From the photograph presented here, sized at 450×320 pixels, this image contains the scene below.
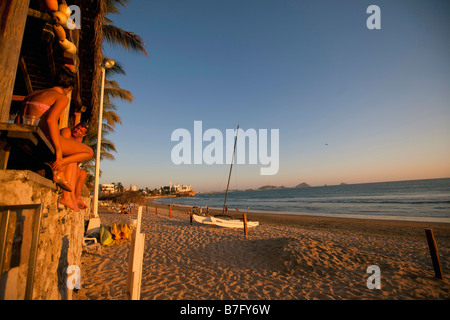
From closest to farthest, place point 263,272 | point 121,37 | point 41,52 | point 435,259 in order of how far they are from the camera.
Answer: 1. point 41,52
2. point 435,259
3. point 263,272
4. point 121,37

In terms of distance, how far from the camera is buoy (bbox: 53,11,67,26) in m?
2.27

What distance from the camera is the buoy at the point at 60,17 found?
89.5 inches

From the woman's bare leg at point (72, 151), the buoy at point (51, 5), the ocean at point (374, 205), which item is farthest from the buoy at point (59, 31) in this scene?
the ocean at point (374, 205)

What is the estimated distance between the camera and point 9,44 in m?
2.04

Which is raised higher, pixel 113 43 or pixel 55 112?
pixel 113 43

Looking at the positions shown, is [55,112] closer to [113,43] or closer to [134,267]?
[134,267]

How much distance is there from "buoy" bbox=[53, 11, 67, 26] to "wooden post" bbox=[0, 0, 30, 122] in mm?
287

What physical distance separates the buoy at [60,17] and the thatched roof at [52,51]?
34cm

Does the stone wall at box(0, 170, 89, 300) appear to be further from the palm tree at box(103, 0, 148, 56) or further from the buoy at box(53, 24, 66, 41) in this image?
the palm tree at box(103, 0, 148, 56)

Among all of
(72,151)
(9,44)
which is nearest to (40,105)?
(72,151)

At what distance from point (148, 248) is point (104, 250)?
5.01 feet

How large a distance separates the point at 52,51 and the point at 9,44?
1282 millimetres
